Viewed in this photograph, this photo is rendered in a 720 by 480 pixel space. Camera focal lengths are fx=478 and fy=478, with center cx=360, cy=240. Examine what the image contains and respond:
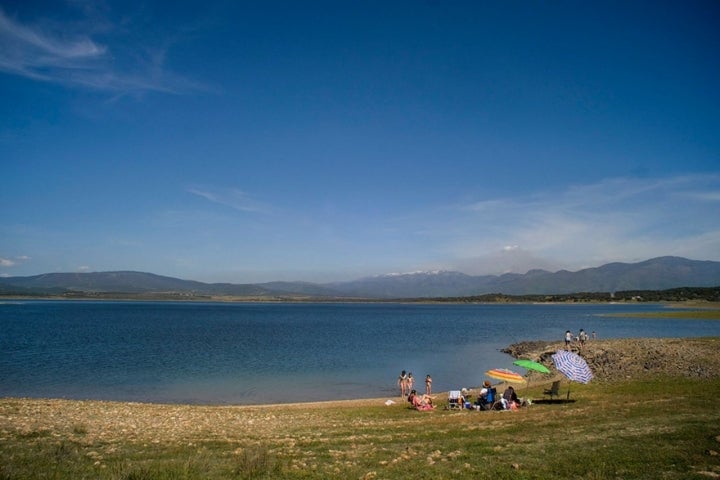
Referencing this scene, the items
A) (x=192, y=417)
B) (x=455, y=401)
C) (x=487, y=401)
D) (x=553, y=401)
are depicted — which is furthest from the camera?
(x=455, y=401)

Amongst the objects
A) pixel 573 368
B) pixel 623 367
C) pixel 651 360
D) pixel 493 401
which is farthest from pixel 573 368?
pixel 651 360

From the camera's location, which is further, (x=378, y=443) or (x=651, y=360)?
(x=651, y=360)

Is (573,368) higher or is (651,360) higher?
(573,368)

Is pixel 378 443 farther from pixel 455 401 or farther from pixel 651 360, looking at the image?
pixel 651 360

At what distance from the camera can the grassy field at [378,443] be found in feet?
38.7

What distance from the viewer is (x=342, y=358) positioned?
191 ft

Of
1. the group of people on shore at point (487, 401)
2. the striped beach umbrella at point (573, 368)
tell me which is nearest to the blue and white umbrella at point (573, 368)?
the striped beach umbrella at point (573, 368)

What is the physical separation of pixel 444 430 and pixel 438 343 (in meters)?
58.1

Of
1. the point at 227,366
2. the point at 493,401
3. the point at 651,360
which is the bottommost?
the point at 227,366

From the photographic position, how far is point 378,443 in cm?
1589

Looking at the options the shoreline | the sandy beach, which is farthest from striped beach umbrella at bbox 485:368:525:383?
the shoreline

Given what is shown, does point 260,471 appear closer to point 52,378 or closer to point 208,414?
point 208,414

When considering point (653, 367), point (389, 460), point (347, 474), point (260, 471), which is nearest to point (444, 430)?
point (389, 460)

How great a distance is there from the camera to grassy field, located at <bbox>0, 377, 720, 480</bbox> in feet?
38.7
